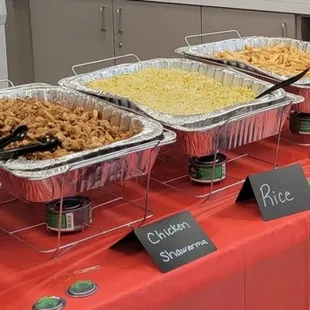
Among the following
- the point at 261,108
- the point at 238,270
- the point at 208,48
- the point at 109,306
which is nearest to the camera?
the point at 109,306

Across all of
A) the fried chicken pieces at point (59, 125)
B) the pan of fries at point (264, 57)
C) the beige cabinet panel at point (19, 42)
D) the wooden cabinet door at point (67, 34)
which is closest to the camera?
the fried chicken pieces at point (59, 125)

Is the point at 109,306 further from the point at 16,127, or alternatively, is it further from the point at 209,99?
the point at 209,99

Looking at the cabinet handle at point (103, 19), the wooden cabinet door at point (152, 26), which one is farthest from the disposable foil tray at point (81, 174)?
the cabinet handle at point (103, 19)

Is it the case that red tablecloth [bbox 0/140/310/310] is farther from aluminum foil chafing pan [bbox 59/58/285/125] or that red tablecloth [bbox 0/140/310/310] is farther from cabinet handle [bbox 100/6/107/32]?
cabinet handle [bbox 100/6/107/32]

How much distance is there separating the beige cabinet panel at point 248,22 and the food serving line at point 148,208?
1.26 meters

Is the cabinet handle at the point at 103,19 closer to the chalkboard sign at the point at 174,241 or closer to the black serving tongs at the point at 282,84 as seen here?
the black serving tongs at the point at 282,84

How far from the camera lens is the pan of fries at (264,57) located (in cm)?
134

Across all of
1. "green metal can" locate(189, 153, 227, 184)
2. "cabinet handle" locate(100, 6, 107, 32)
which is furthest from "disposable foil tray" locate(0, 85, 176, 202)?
"cabinet handle" locate(100, 6, 107, 32)

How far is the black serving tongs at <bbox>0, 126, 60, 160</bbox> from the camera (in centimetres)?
94

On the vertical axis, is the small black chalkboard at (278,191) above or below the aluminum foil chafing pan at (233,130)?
below

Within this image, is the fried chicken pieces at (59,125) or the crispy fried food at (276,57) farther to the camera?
the crispy fried food at (276,57)

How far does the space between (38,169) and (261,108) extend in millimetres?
419

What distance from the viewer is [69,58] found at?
344 cm

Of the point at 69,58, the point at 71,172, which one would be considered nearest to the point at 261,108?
the point at 71,172
